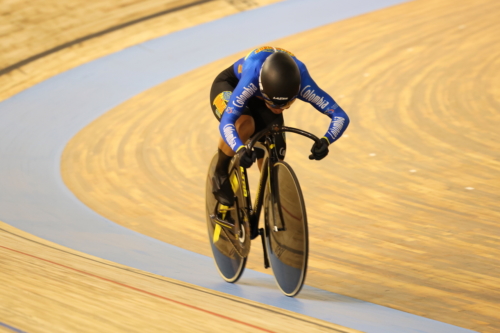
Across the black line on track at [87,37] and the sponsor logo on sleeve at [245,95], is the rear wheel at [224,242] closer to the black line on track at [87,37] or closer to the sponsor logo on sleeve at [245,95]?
the sponsor logo on sleeve at [245,95]

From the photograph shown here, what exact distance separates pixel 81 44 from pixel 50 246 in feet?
16.1

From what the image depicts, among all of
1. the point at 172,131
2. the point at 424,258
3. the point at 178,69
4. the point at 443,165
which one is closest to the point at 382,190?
the point at 443,165

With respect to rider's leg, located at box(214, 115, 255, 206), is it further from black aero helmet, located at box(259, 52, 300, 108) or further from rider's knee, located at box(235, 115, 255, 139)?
black aero helmet, located at box(259, 52, 300, 108)

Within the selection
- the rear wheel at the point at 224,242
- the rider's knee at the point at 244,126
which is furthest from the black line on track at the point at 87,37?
the rider's knee at the point at 244,126

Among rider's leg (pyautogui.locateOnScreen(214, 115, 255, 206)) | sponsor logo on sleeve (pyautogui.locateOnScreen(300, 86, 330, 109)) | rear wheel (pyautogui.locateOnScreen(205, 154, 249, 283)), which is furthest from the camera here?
rear wheel (pyautogui.locateOnScreen(205, 154, 249, 283))

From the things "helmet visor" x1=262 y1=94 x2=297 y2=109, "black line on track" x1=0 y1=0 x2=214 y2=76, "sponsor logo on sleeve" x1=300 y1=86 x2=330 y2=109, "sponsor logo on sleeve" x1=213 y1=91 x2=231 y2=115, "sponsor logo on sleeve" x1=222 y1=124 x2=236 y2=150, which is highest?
"black line on track" x1=0 y1=0 x2=214 y2=76

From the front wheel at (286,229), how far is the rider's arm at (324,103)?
0.26m

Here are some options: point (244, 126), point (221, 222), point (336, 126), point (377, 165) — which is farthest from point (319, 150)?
point (377, 165)

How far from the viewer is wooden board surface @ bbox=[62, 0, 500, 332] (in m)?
3.05

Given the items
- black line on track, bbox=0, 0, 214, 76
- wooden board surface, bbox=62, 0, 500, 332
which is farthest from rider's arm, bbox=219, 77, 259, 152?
black line on track, bbox=0, 0, 214, 76

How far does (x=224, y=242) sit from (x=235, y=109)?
2.52ft

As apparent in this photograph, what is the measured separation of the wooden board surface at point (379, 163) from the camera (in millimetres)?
3055

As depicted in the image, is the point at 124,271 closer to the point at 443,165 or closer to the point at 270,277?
the point at 270,277

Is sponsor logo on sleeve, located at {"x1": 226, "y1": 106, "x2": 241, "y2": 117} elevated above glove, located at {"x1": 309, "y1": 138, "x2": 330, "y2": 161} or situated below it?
above
